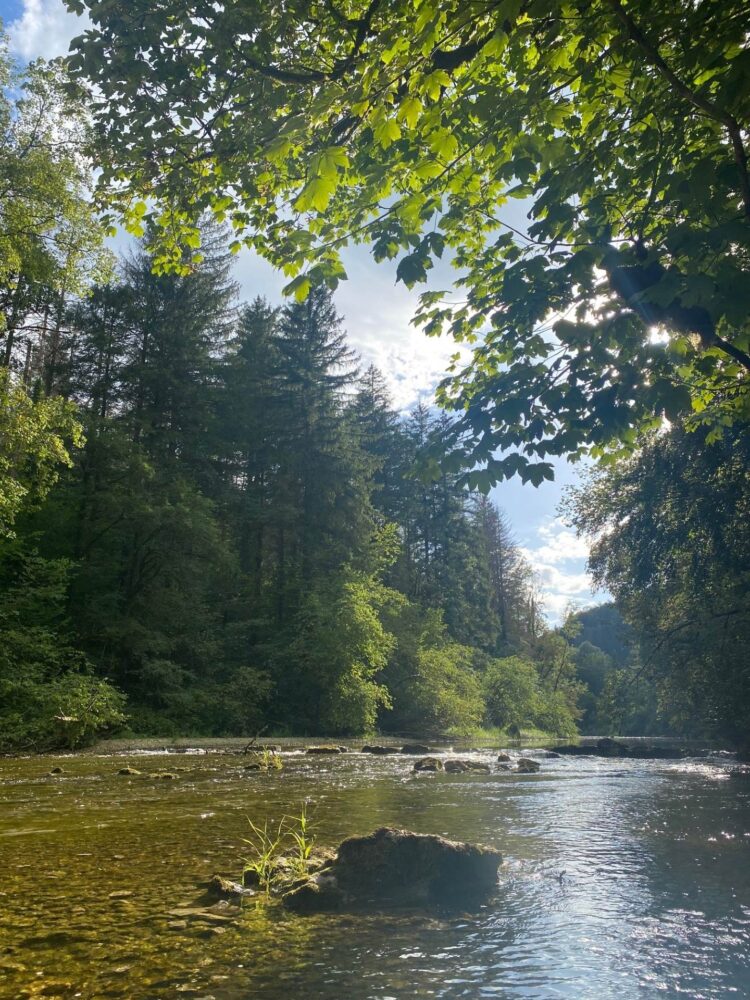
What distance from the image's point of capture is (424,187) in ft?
15.6

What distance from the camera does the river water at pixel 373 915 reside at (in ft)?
10.9

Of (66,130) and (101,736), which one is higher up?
(66,130)

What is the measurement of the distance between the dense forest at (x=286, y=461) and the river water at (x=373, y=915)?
2832 millimetres

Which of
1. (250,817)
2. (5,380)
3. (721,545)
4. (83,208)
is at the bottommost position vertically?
(250,817)

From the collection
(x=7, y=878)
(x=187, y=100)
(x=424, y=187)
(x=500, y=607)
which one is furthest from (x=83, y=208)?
(x=500, y=607)

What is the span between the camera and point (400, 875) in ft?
16.1

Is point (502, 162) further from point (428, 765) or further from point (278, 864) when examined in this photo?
point (428, 765)

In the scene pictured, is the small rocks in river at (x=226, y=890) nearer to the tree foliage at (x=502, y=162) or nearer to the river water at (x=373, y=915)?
the river water at (x=373, y=915)

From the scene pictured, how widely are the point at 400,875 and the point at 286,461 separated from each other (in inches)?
1135

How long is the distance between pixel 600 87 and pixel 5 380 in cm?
1492

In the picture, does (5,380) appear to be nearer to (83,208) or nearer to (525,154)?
(83,208)

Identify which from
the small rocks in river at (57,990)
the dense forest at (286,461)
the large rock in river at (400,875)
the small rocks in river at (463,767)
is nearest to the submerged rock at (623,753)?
the dense forest at (286,461)

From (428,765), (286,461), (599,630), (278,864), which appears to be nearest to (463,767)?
(428,765)

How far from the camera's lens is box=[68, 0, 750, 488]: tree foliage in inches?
133
